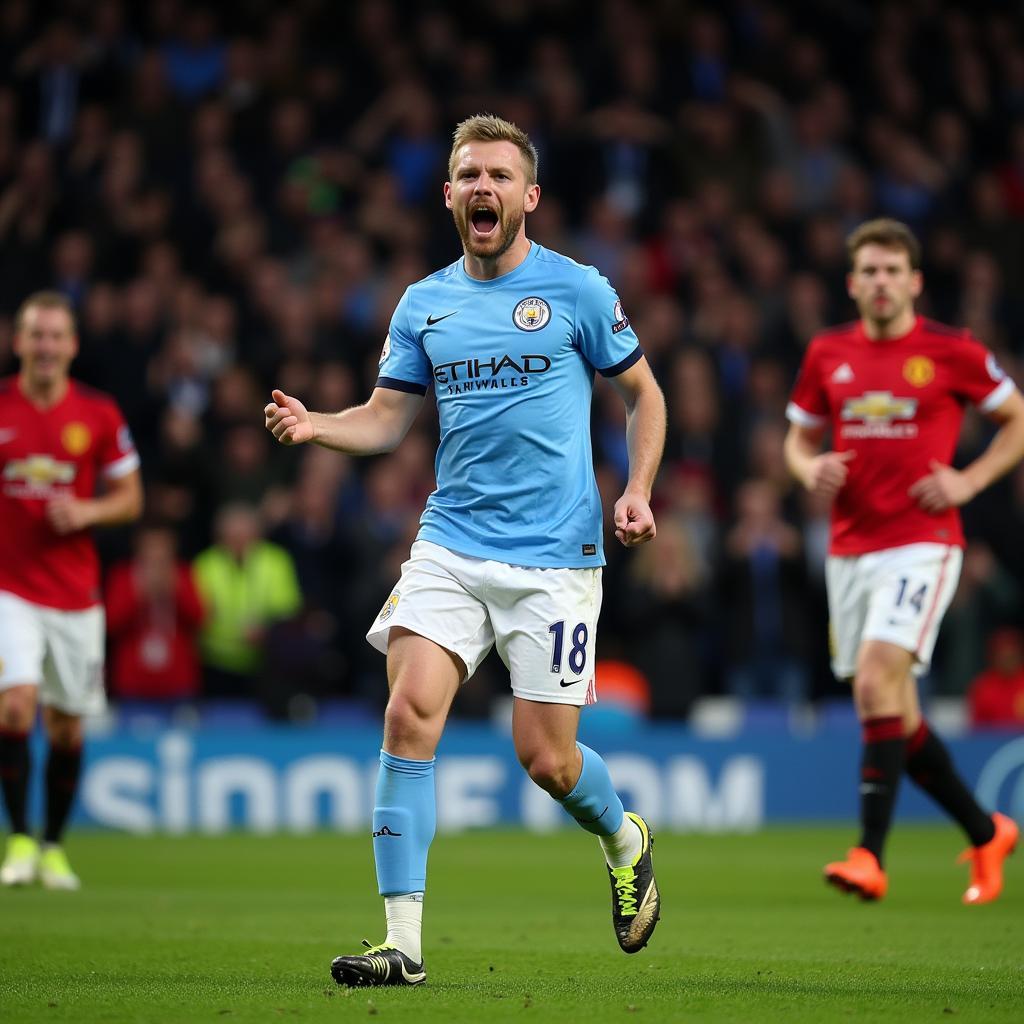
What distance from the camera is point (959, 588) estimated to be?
1487 cm

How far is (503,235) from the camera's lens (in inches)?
242

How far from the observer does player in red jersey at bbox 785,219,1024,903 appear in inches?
338

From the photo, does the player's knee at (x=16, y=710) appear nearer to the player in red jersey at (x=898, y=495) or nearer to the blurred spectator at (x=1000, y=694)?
the player in red jersey at (x=898, y=495)

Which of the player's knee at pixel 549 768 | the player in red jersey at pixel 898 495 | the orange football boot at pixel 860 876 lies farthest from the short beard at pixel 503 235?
the orange football boot at pixel 860 876

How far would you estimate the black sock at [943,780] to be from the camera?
883 cm

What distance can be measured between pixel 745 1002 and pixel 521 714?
47.1 inches

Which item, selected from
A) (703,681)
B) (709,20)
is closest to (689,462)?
(703,681)

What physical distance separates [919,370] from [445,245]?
8283 mm

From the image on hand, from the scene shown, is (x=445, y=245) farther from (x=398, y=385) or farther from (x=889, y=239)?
(x=398, y=385)

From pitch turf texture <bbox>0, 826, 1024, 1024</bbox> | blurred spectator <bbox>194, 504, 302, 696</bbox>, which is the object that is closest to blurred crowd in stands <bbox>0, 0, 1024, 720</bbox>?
blurred spectator <bbox>194, 504, 302, 696</bbox>

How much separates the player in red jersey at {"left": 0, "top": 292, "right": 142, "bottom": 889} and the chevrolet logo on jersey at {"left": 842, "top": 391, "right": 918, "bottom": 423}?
3.57 meters

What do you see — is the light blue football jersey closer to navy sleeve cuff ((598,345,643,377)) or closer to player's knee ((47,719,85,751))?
navy sleeve cuff ((598,345,643,377))

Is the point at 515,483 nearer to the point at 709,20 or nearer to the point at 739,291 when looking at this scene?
the point at 739,291

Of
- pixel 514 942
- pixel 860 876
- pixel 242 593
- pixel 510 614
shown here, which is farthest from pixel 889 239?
pixel 242 593
